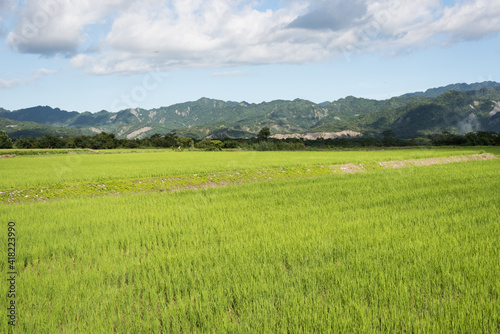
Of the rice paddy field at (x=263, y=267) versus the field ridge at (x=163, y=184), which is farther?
the field ridge at (x=163, y=184)

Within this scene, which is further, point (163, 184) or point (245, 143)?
point (245, 143)

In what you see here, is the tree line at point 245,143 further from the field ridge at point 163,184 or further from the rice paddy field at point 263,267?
the rice paddy field at point 263,267

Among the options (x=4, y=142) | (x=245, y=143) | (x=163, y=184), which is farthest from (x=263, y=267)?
(x=4, y=142)

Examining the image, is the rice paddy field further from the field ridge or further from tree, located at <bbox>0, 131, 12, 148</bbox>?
tree, located at <bbox>0, 131, 12, 148</bbox>

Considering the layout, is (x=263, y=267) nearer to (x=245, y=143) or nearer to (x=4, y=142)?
(x=245, y=143)

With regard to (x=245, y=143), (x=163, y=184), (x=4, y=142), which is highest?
(x=4, y=142)

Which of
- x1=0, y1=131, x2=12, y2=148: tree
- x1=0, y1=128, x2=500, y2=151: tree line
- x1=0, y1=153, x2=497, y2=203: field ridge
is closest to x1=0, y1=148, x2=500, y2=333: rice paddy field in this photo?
x1=0, y1=153, x2=497, y2=203: field ridge

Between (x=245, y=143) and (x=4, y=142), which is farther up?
(x=4, y=142)

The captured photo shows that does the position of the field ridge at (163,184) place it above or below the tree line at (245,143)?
below

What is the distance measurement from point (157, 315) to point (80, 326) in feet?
3.04

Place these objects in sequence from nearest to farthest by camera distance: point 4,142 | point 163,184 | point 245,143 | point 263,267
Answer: point 263,267
point 163,184
point 4,142
point 245,143

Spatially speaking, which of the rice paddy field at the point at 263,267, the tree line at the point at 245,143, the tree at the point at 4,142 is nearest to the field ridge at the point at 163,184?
the rice paddy field at the point at 263,267

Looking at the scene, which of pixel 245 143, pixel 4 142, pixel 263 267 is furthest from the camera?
pixel 245 143

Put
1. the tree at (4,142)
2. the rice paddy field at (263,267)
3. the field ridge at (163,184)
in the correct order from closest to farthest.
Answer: the rice paddy field at (263,267)
the field ridge at (163,184)
the tree at (4,142)
